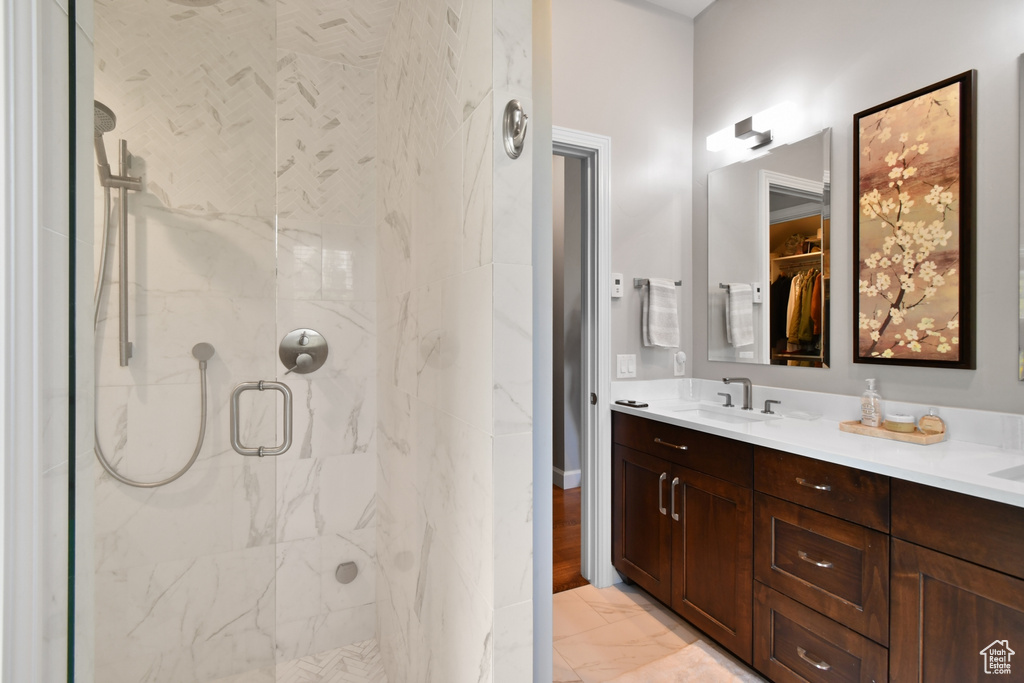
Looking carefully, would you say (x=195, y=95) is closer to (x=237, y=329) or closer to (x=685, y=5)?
(x=237, y=329)

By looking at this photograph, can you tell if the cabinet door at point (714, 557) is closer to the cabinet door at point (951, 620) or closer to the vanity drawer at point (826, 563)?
the vanity drawer at point (826, 563)

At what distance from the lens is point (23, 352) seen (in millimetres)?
423

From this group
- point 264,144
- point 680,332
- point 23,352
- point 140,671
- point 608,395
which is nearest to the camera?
point 23,352

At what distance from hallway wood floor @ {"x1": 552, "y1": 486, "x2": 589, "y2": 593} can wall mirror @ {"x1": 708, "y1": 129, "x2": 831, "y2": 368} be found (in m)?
1.36

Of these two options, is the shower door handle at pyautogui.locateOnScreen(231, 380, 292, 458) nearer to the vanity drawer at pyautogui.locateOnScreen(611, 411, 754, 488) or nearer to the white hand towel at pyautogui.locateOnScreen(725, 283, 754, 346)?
the vanity drawer at pyautogui.locateOnScreen(611, 411, 754, 488)

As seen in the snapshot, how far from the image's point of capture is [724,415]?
226 centimetres

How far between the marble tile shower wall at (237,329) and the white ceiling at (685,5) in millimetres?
1718

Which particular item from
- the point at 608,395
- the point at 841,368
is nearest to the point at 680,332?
the point at 608,395

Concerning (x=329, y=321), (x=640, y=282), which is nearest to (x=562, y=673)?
(x=329, y=321)

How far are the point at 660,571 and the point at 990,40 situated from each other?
7.45 ft

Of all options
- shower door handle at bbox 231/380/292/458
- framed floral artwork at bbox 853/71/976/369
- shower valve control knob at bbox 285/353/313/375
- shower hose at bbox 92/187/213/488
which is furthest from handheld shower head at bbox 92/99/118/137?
framed floral artwork at bbox 853/71/976/369

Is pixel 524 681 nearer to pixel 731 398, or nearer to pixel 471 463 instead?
pixel 471 463

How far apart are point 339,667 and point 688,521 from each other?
4.79 ft

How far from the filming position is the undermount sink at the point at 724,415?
6.89 feet
